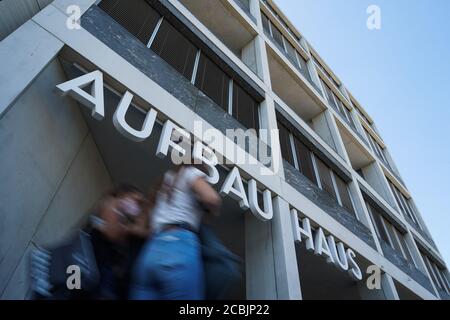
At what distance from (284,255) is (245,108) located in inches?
154

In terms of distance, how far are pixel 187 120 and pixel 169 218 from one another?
2932 millimetres

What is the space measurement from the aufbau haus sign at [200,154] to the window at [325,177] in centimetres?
234

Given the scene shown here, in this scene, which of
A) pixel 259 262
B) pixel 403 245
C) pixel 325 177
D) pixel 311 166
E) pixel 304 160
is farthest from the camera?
pixel 403 245

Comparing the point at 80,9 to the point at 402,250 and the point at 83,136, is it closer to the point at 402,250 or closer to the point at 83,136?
the point at 83,136

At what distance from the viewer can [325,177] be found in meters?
8.96

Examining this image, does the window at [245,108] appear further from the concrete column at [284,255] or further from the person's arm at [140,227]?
the person's arm at [140,227]

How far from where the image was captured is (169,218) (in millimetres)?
2107

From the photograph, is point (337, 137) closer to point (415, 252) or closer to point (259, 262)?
point (415, 252)

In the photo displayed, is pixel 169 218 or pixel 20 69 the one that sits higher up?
pixel 20 69

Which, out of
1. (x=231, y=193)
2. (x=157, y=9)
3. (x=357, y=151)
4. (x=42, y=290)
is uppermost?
(x=357, y=151)

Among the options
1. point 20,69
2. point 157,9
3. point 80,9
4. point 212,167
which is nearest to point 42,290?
point 20,69

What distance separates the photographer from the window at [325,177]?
8578 mm

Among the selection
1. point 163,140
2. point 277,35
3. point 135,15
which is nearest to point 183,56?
point 135,15

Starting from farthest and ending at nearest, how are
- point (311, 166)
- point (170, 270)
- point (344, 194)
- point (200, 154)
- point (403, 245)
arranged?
point (403, 245) < point (344, 194) < point (311, 166) < point (200, 154) < point (170, 270)
